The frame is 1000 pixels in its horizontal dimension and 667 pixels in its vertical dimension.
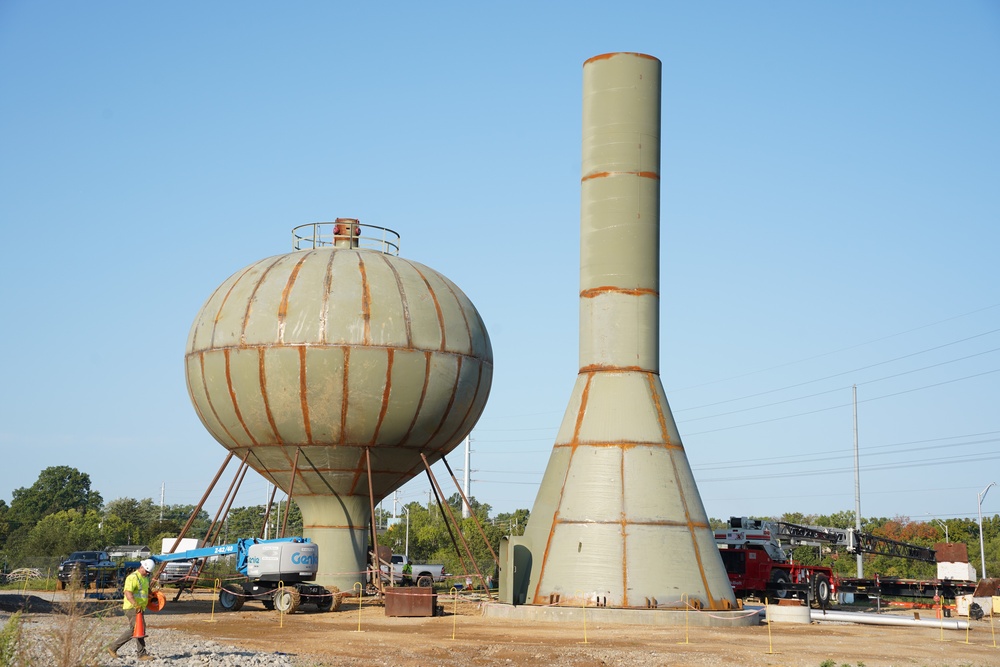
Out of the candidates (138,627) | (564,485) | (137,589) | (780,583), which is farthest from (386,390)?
(780,583)

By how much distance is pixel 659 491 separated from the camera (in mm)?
24484

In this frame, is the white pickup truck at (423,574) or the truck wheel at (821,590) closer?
the truck wheel at (821,590)

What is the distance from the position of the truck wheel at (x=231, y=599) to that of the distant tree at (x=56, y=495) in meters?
106

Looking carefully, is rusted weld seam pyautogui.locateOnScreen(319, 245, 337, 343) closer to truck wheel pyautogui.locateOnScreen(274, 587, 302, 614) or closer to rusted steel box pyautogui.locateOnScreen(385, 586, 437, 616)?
truck wheel pyautogui.locateOnScreen(274, 587, 302, 614)

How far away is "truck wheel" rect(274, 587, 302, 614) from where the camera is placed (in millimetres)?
25750

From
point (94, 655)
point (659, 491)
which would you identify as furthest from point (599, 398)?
point (94, 655)

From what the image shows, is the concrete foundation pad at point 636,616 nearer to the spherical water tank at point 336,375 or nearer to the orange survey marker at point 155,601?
the spherical water tank at point 336,375

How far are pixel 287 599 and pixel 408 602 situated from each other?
3041 mm

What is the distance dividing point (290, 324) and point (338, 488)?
4970 mm

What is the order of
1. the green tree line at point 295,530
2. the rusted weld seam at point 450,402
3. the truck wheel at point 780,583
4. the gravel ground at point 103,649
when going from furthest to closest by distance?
the green tree line at point 295,530
the truck wheel at point 780,583
the rusted weld seam at point 450,402
the gravel ground at point 103,649

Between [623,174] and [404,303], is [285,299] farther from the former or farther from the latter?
[623,174]

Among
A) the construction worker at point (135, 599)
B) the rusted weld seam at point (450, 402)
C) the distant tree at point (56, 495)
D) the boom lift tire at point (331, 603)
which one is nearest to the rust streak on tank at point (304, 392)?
the rusted weld seam at point (450, 402)

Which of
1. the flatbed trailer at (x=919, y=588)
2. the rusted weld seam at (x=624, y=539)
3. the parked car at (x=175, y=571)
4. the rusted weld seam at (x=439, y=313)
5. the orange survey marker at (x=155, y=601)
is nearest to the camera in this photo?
the orange survey marker at (x=155, y=601)

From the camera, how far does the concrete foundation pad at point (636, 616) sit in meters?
23.0
